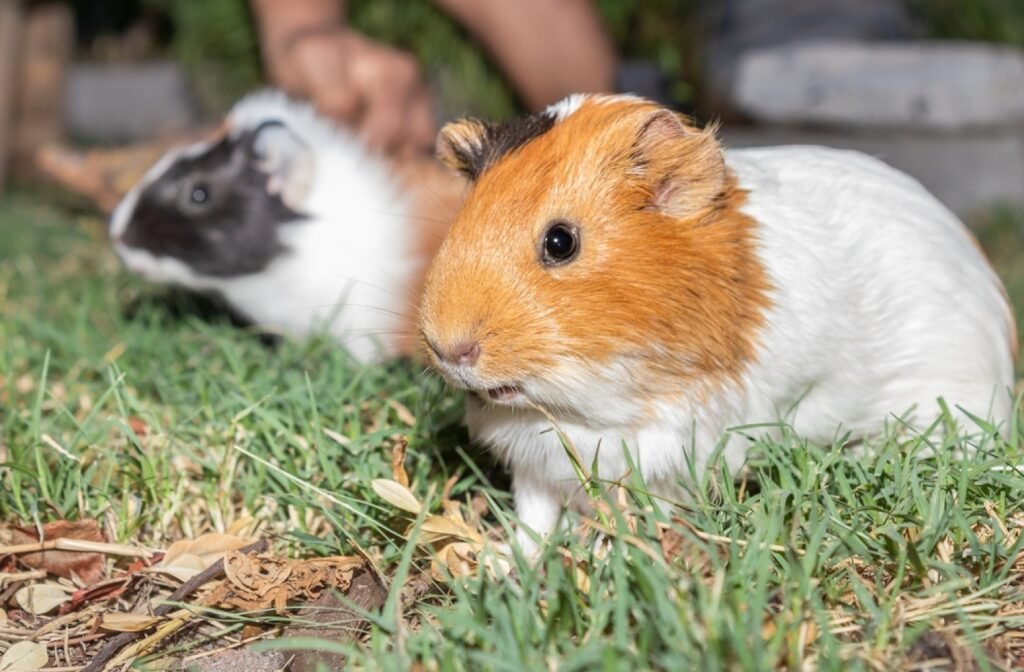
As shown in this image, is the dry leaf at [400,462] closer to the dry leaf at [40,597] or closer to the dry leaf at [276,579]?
the dry leaf at [276,579]

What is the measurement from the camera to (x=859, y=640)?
5.28 feet

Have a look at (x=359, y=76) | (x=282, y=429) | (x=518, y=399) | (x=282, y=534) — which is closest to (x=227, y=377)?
(x=282, y=429)

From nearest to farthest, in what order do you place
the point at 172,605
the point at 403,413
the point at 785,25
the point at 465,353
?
the point at 465,353
the point at 172,605
the point at 403,413
the point at 785,25

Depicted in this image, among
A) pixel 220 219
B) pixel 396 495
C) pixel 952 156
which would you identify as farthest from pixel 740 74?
pixel 396 495

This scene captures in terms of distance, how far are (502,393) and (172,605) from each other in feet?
2.30

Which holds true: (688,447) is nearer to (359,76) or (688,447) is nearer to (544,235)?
(544,235)

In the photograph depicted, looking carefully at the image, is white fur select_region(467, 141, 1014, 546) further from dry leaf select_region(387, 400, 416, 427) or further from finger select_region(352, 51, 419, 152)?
finger select_region(352, 51, 419, 152)

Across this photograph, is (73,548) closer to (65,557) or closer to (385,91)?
(65,557)

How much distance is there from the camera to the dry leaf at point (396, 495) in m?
1.95

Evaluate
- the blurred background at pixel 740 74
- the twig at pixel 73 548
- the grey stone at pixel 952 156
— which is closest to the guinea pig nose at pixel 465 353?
the twig at pixel 73 548

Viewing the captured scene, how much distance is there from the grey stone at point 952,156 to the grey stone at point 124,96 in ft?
17.2

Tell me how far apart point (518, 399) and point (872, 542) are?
2.08ft

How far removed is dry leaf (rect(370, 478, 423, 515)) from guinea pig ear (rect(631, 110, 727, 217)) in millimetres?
686

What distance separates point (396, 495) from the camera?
197cm
